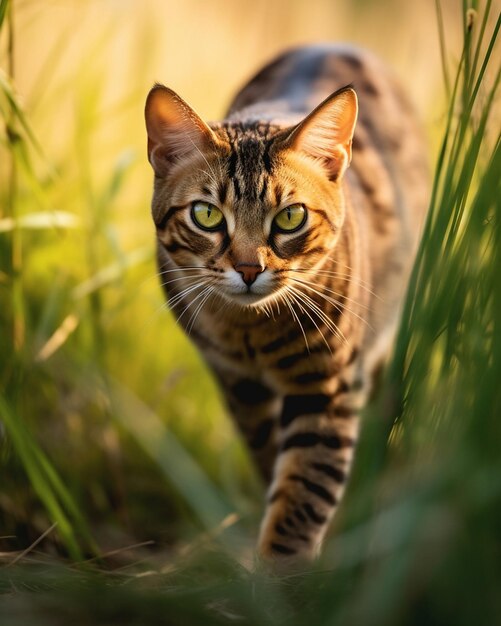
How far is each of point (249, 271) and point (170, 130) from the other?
1.38 ft

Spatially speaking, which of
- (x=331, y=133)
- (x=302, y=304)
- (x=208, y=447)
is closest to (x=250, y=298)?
(x=302, y=304)

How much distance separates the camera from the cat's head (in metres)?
1.85

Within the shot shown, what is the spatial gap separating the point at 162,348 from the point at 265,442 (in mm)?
633

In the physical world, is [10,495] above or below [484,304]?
below

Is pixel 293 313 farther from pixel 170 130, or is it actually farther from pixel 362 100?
pixel 362 100

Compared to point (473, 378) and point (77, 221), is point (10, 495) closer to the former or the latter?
point (77, 221)

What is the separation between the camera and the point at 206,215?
192cm

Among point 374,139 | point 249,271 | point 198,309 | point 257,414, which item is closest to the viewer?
point 249,271

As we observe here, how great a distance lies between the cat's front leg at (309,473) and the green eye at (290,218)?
A: 45 cm

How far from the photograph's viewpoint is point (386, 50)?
4.10 meters

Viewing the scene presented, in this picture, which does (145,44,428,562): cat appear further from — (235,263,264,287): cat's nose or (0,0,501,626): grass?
(0,0,501,626): grass

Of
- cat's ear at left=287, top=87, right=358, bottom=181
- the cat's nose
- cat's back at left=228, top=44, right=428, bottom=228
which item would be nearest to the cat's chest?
the cat's nose

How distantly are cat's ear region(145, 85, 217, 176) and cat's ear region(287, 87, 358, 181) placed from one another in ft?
0.68

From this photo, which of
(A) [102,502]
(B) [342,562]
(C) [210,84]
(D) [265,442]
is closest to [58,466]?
(A) [102,502]
